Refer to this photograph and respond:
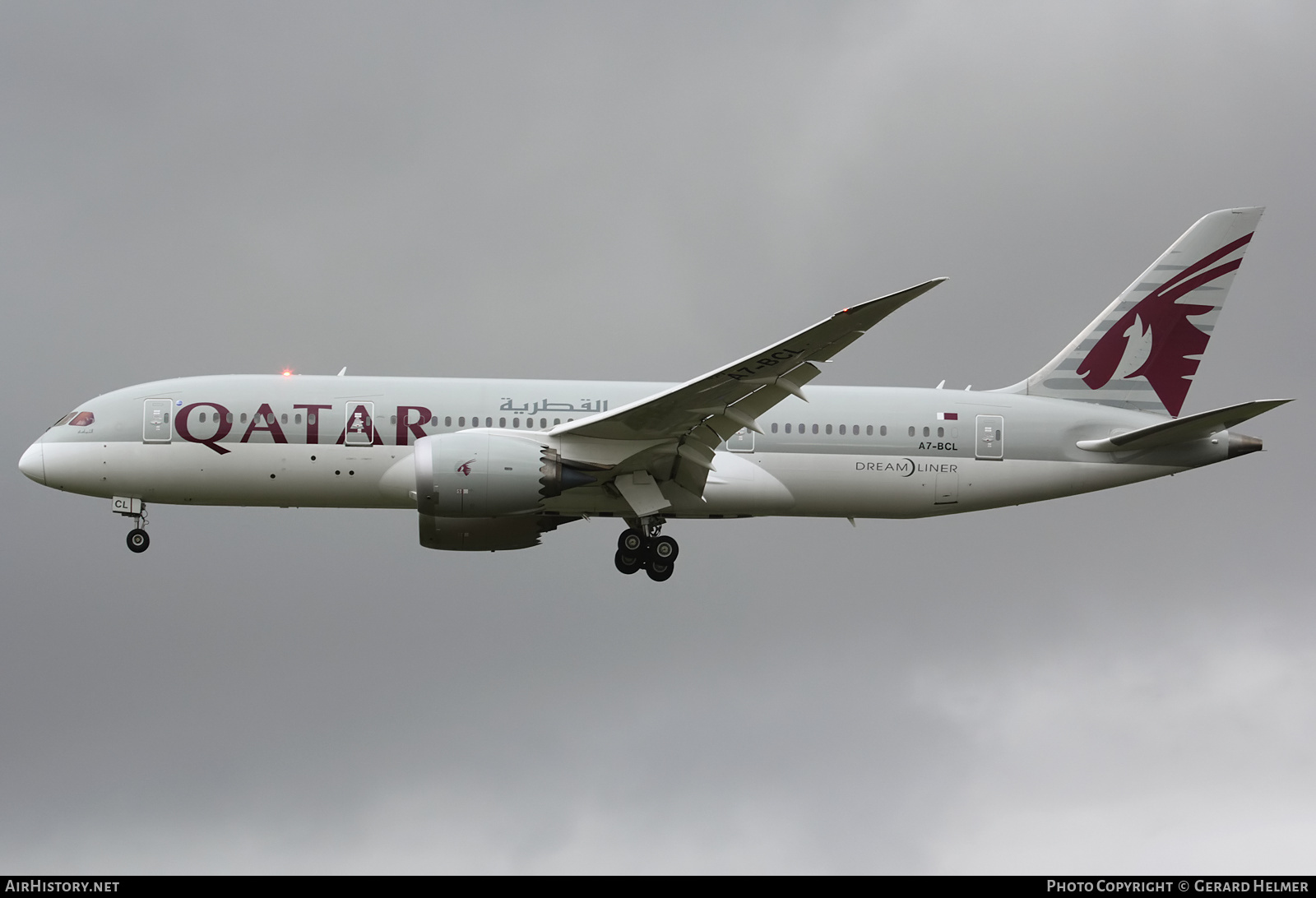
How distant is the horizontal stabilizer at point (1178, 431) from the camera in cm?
3406

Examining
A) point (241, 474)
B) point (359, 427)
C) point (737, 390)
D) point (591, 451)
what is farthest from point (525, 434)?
point (241, 474)

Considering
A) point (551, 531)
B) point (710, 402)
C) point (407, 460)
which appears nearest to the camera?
point (710, 402)

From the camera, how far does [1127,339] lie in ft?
129

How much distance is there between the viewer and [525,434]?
34312mm

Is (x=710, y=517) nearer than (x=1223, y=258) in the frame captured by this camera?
Yes

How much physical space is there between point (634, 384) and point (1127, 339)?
13.2 m

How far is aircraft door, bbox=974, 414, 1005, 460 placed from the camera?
122 ft

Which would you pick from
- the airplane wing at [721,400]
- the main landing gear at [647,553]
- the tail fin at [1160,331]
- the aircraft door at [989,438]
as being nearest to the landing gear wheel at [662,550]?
the main landing gear at [647,553]

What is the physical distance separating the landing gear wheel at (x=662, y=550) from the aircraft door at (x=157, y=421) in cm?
1186

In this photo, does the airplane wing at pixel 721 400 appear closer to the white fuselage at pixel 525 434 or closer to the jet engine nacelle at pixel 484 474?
the jet engine nacelle at pixel 484 474
